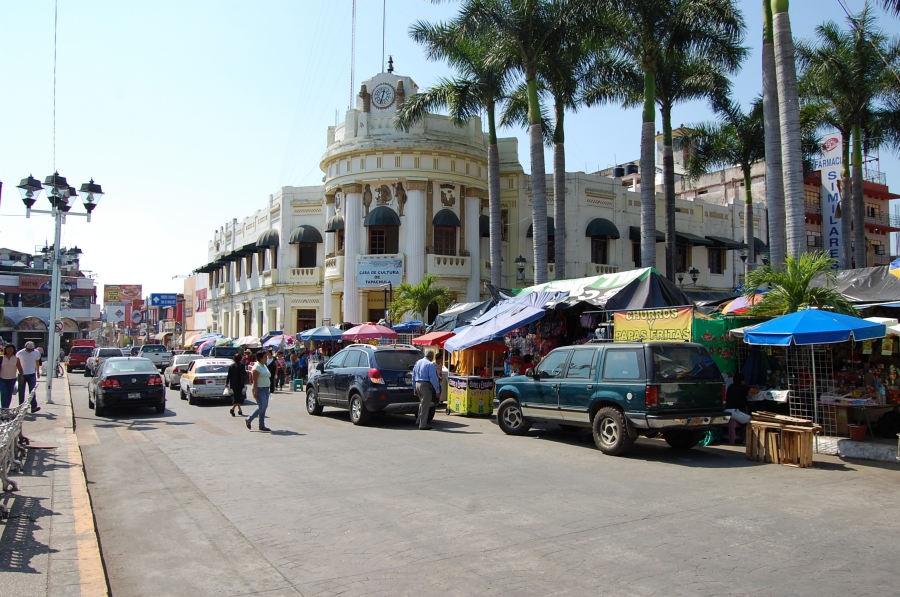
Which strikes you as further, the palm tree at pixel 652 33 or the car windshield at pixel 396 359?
the palm tree at pixel 652 33

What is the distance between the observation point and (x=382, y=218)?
111ft

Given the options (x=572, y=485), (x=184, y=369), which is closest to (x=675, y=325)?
(x=572, y=485)

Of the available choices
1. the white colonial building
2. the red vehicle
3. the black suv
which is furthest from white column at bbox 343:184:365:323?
the red vehicle

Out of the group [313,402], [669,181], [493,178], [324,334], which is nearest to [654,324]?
[313,402]

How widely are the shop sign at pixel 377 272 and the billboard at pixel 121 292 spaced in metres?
75.7

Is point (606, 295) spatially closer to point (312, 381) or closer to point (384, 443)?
point (384, 443)

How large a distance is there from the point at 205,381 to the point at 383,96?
773 inches

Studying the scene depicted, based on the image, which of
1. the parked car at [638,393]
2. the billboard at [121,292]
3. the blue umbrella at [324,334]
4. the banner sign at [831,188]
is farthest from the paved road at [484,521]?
the billboard at [121,292]

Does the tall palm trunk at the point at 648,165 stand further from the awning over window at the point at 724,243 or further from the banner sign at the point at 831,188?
the banner sign at the point at 831,188

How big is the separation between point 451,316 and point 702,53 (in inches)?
485

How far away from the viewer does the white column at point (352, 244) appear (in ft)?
113

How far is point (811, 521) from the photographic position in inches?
281

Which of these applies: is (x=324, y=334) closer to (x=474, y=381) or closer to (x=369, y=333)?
(x=369, y=333)

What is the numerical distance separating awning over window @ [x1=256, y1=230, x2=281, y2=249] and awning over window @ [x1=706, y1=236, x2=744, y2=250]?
25344mm
